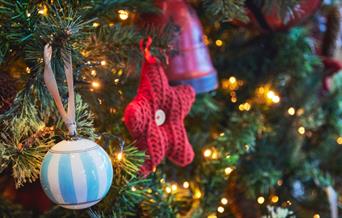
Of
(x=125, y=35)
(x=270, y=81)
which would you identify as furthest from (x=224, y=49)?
(x=125, y=35)

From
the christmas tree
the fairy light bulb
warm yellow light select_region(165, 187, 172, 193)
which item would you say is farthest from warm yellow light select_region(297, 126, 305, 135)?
the fairy light bulb

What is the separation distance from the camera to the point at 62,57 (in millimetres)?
405

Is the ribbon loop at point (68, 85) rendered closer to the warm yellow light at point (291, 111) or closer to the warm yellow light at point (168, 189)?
the warm yellow light at point (168, 189)

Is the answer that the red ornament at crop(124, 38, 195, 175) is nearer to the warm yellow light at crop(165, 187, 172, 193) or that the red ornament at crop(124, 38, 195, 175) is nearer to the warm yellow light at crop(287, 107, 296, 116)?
the warm yellow light at crop(165, 187, 172, 193)

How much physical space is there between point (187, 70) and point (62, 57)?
0.79 feet

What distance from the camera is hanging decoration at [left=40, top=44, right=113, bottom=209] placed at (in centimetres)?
38

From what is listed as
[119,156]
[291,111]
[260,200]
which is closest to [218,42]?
[291,111]

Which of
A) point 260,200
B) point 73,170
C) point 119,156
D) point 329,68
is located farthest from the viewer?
point 329,68

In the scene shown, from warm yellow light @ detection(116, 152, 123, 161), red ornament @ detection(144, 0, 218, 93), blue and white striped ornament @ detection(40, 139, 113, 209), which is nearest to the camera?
blue and white striped ornament @ detection(40, 139, 113, 209)

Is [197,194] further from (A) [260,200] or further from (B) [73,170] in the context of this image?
(B) [73,170]

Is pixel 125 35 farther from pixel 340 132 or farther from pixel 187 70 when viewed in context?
pixel 340 132

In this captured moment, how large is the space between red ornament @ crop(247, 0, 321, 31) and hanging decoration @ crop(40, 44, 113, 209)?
36 centimetres

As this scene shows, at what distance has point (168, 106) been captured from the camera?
567 mm

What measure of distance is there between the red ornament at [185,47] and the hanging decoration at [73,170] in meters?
0.23
